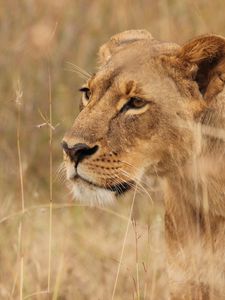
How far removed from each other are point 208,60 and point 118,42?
2.56 feet

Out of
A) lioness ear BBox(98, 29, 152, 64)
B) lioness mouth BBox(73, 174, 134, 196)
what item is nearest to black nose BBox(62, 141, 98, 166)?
lioness mouth BBox(73, 174, 134, 196)

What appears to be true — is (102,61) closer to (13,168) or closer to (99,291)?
(99,291)

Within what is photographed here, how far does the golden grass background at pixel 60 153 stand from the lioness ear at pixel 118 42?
232mm

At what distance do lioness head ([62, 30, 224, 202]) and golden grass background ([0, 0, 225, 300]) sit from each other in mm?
716

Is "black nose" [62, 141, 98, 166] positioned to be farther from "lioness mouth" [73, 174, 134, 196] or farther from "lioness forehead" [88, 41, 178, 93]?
"lioness forehead" [88, 41, 178, 93]

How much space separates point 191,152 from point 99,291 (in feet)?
3.98

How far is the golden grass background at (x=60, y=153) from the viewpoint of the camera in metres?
5.39

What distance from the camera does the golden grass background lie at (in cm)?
539

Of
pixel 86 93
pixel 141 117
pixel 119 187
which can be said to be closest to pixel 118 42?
pixel 86 93

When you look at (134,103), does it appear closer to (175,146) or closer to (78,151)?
(175,146)

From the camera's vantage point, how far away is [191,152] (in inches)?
172

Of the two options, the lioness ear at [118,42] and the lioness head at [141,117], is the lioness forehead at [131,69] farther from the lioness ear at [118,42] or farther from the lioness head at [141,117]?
the lioness ear at [118,42]

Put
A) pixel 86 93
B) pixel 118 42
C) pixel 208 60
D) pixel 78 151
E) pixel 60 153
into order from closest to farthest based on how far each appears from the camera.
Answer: pixel 78 151 < pixel 208 60 < pixel 86 93 < pixel 118 42 < pixel 60 153

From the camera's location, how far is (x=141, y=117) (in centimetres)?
441
